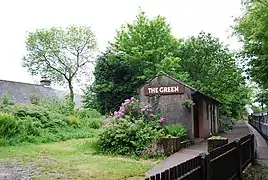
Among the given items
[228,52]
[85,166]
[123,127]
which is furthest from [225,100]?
[85,166]

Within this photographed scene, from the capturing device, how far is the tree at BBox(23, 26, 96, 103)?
38.6m

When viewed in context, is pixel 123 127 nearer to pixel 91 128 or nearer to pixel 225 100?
pixel 91 128

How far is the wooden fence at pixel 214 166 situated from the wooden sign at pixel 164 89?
6.20m

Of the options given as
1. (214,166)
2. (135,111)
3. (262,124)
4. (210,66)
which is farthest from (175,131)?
(210,66)

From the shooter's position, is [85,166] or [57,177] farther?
[85,166]

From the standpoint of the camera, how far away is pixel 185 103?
1428 cm

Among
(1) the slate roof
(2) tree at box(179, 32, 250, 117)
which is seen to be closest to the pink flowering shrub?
(2) tree at box(179, 32, 250, 117)

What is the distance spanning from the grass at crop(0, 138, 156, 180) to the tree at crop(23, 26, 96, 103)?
27.6 meters

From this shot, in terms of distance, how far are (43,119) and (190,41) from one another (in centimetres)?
1403

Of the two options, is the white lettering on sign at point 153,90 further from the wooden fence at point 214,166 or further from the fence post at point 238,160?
the fence post at point 238,160

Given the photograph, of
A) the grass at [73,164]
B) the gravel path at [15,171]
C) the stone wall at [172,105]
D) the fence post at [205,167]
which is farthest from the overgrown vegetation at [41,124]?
the fence post at [205,167]

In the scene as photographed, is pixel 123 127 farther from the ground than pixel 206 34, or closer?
closer

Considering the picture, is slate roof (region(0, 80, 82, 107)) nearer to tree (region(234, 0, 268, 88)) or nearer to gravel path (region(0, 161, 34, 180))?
gravel path (region(0, 161, 34, 180))

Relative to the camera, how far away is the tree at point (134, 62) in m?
24.3
